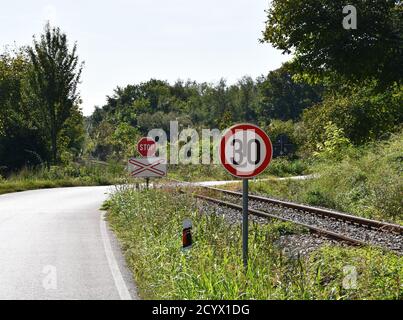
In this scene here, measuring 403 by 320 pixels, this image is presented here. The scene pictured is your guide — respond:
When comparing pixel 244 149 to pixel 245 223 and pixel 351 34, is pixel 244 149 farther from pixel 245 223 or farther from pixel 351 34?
pixel 351 34

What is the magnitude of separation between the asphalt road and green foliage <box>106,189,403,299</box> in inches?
15.4

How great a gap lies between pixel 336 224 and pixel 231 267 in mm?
6876

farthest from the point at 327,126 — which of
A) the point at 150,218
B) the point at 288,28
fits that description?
the point at 150,218

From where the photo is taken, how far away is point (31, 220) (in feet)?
48.0

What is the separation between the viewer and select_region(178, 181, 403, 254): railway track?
419 inches

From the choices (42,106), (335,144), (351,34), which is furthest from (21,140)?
(351,34)

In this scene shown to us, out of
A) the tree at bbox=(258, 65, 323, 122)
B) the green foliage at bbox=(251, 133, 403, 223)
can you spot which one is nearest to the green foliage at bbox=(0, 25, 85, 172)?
the green foliage at bbox=(251, 133, 403, 223)

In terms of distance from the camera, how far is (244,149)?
639 cm

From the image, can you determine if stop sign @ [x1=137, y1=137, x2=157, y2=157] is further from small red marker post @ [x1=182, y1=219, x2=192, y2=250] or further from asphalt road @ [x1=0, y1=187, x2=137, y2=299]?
small red marker post @ [x1=182, y1=219, x2=192, y2=250]

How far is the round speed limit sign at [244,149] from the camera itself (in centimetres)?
632

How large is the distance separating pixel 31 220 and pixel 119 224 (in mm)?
2873

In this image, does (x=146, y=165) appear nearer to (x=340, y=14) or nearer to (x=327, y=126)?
(x=340, y=14)

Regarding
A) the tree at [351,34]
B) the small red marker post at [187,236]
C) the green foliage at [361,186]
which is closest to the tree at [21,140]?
the green foliage at [361,186]

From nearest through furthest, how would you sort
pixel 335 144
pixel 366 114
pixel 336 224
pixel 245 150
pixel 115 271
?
pixel 245 150 < pixel 115 271 < pixel 336 224 < pixel 335 144 < pixel 366 114
